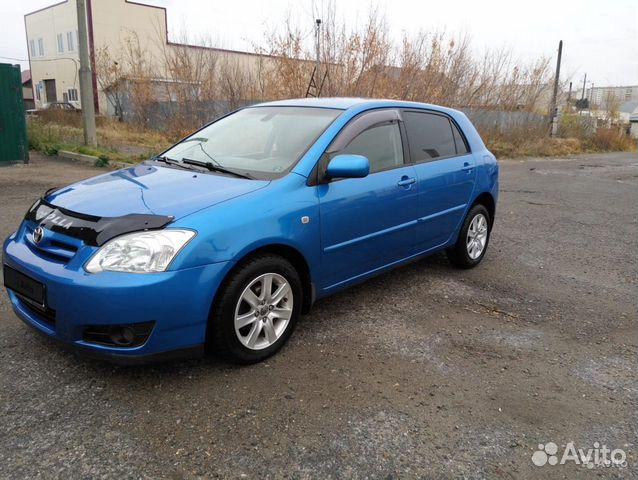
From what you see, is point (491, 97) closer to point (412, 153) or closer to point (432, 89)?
point (432, 89)

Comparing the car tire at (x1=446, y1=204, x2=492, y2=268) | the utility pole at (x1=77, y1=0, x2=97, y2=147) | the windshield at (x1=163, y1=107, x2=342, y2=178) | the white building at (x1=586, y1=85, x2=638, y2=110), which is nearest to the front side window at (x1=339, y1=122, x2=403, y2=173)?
the windshield at (x1=163, y1=107, x2=342, y2=178)

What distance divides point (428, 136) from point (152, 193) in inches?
101

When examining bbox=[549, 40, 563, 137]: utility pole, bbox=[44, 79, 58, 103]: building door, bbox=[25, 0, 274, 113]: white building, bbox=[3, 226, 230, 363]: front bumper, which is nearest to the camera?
bbox=[3, 226, 230, 363]: front bumper

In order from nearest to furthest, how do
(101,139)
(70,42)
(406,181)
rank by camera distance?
(406,181) < (101,139) < (70,42)

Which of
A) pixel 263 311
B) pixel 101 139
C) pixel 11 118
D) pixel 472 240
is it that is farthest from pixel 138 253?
pixel 101 139

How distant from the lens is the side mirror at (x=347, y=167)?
334 cm

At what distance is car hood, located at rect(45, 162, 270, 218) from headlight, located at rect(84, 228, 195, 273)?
192 millimetres

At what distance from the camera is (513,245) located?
627 centimetres

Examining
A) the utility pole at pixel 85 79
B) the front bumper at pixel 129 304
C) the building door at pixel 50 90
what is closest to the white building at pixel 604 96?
the utility pole at pixel 85 79

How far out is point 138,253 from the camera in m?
2.65

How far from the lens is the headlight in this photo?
2.62 meters

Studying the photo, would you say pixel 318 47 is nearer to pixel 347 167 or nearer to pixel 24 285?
pixel 347 167

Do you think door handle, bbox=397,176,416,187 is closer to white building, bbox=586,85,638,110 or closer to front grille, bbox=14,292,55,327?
front grille, bbox=14,292,55,327

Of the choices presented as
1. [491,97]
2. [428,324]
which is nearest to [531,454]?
[428,324]
